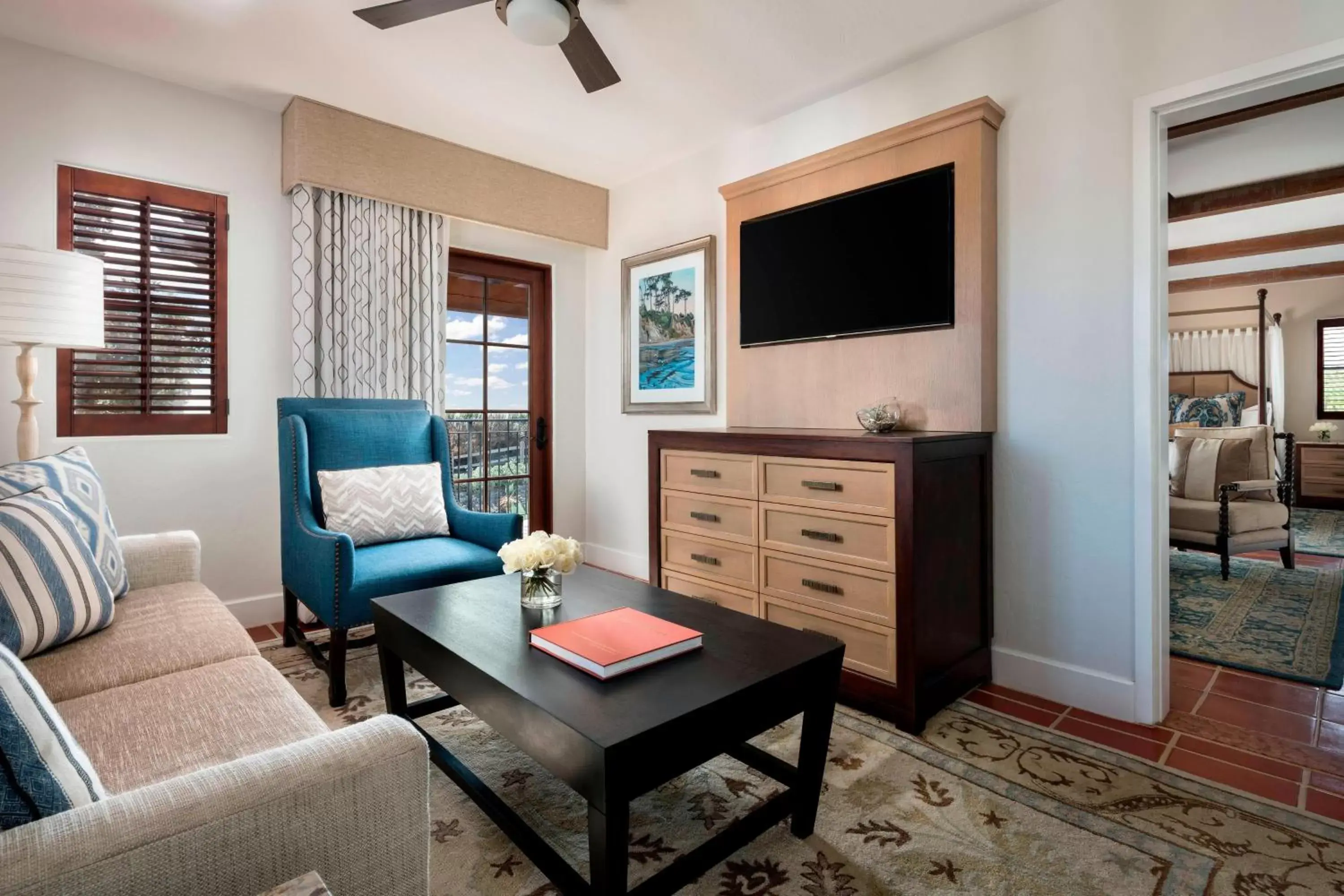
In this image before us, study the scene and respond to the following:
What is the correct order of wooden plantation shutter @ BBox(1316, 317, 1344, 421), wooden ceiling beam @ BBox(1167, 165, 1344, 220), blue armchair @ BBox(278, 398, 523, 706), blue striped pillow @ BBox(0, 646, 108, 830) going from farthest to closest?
wooden plantation shutter @ BBox(1316, 317, 1344, 421), wooden ceiling beam @ BBox(1167, 165, 1344, 220), blue armchair @ BBox(278, 398, 523, 706), blue striped pillow @ BBox(0, 646, 108, 830)

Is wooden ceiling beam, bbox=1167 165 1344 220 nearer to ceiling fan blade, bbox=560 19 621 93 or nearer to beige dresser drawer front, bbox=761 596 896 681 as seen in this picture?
beige dresser drawer front, bbox=761 596 896 681

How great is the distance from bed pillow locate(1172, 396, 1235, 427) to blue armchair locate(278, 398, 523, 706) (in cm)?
730

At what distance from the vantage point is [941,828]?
164 centimetres

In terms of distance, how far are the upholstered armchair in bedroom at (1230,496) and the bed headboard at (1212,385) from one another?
3.61 m

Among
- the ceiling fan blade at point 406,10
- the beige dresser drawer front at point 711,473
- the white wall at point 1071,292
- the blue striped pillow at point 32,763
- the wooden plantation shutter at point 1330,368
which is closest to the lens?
the blue striped pillow at point 32,763

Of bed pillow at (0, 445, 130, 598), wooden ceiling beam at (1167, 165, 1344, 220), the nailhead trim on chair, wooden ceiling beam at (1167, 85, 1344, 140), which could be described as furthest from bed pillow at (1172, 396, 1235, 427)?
bed pillow at (0, 445, 130, 598)

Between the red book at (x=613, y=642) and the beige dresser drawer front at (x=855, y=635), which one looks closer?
the red book at (x=613, y=642)

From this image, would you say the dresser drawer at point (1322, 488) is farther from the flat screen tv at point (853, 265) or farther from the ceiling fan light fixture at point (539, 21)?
the ceiling fan light fixture at point (539, 21)

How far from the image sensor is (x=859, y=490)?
7.55 ft

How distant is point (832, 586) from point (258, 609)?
9.08 ft

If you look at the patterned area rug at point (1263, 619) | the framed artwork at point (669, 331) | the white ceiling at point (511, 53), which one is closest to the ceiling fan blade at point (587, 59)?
the white ceiling at point (511, 53)

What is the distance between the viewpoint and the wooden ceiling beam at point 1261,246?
504cm

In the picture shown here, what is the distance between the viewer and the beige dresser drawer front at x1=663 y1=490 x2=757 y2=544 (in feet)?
8.84

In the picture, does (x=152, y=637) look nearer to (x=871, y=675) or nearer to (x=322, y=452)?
(x=322, y=452)
